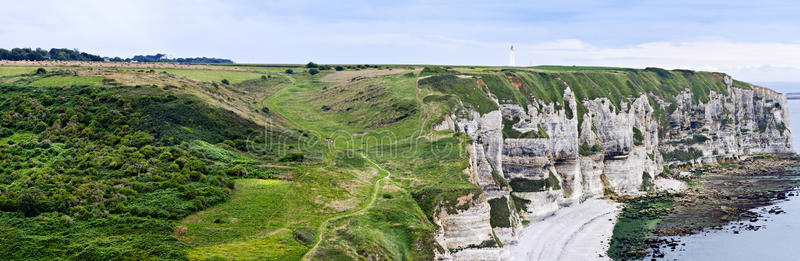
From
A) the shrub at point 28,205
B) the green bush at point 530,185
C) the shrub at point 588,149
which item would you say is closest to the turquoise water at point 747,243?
the green bush at point 530,185

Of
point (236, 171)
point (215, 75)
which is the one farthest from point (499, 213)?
point (215, 75)

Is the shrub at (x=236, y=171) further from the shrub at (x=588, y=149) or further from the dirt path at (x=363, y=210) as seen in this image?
the shrub at (x=588, y=149)

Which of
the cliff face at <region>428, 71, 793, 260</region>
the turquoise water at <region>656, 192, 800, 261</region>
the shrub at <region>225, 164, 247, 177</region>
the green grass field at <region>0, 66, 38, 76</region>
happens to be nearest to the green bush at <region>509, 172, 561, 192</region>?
the cliff face at <region>428, 71, 793, 260</region>

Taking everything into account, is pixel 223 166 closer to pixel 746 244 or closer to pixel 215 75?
pixel 746 244

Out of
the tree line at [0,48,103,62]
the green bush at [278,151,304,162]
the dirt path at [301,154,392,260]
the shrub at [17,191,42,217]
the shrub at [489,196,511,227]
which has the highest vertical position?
the tree line at [0,48,103,62]

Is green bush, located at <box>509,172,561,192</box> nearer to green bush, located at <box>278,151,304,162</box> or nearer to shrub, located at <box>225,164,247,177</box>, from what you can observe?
green bush, located at <box>278,151,304,162</box>

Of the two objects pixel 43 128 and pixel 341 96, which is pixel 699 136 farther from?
pixel 43 128
